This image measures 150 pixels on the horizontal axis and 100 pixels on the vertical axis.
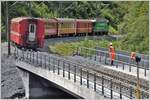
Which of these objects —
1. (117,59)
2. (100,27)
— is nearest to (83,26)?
(100,27)

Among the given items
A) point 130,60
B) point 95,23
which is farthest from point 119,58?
point 95,23

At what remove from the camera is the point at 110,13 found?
86625 mm

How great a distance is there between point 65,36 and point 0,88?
95.2ft

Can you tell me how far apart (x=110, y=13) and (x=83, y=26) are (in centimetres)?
2916

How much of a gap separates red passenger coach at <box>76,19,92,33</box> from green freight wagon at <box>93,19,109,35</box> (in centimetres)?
141

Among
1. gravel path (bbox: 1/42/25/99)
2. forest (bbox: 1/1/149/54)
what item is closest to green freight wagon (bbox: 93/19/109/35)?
forest (bbox: 1/1/149/54)

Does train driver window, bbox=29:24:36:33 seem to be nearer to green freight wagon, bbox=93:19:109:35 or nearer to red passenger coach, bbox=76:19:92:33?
red passenger coach, bbox=76:19:92:33

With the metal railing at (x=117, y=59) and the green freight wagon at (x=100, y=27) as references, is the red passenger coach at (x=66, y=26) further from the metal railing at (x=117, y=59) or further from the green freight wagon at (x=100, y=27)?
the metal railing at (x=117, y=59)

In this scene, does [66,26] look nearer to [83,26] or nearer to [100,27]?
[83,26]

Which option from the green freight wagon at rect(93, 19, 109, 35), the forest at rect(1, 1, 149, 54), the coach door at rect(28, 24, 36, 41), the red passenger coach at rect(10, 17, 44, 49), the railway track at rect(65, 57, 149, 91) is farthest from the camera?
the green freight wagon at rect(93, 19, 109, 35)

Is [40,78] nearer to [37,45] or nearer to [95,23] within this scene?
[37,45]

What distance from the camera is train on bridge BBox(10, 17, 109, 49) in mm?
36375

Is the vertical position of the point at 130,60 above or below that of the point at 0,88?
above

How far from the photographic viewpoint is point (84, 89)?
61.5 ft
